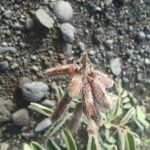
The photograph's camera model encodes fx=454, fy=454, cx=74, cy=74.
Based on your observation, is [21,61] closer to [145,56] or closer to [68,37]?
[68,37]

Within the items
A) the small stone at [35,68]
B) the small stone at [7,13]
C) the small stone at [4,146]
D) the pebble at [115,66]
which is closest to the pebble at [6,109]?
the small stone at [4,146]

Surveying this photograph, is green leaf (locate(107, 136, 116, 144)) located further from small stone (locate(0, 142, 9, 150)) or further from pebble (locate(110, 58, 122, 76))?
small stone (locate(0, 142, 9, 150))

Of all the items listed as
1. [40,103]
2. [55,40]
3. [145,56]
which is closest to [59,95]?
[40,103]

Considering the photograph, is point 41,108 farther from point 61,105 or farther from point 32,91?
point 61,105

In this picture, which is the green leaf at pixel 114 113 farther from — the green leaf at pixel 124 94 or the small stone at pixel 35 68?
the small stone at pixel 35 68

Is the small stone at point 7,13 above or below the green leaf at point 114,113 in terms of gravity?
above

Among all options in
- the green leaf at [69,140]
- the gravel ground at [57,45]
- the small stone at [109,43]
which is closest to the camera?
the green leaf at [69,140]

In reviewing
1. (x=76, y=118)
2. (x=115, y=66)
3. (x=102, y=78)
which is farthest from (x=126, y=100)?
(x=102, y=78)

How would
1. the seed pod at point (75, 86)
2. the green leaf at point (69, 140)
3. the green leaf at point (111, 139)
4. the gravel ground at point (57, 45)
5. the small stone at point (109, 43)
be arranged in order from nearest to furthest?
the seed pod at point (75, 86) < the green leaf at point (69, 140) < the gravel ground at point (57, 45) < the green leaf at point (111, 139) < the small stone at point (109, 43)
